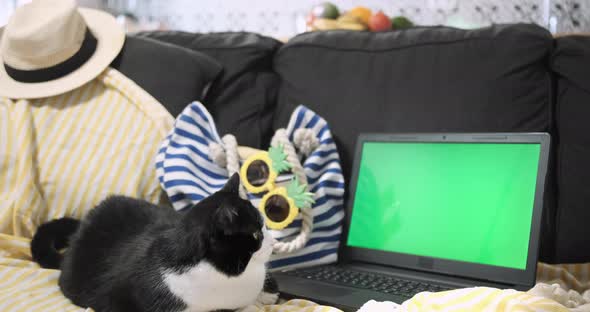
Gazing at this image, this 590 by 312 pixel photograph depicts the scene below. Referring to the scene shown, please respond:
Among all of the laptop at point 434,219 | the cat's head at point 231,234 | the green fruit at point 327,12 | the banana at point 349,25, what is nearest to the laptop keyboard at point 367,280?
the laptop at point 434,219

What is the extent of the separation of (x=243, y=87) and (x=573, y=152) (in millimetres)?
824

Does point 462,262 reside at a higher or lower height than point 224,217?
lower

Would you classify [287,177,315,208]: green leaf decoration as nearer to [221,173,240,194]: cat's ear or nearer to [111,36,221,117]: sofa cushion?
[221,173,240,194]: cat's ear

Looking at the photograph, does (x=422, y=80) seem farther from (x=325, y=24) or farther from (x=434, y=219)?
(x=325, y=24)

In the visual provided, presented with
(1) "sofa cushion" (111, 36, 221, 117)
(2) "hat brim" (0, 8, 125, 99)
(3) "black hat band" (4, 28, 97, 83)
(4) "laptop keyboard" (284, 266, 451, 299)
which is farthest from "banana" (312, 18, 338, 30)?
(4) "laptop keyboard" (284, 266, 451, 299)

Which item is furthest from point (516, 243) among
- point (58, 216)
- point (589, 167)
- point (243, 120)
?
point (58, 216)

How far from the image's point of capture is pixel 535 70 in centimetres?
119

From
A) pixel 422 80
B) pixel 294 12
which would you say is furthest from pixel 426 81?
pixel 294 12

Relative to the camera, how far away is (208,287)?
805mm

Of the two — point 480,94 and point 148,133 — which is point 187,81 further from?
point 480,94

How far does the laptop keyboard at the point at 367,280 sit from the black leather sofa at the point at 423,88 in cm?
28

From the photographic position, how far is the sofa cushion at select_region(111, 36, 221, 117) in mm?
1341

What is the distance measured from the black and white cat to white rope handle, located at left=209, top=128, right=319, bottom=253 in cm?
14

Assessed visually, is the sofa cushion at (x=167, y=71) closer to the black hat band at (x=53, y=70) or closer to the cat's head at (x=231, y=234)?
the black hat band at (x=53, y=70)
